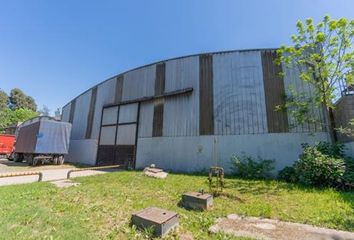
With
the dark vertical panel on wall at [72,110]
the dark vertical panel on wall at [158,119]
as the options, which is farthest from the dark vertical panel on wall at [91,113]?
the dark vertical panel on wall at [158,119]

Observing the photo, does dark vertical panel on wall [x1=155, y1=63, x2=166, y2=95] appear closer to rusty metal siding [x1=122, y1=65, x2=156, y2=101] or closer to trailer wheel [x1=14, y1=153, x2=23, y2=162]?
rusty metal siding [x1=122, y1=65, x2=156, y2=101]

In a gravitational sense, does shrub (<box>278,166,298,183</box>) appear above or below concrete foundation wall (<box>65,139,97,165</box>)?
below

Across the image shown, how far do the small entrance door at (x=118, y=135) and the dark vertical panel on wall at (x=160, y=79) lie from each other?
7.12 ft

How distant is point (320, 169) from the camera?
7.32m

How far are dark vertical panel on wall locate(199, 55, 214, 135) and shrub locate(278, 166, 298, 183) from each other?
419cm

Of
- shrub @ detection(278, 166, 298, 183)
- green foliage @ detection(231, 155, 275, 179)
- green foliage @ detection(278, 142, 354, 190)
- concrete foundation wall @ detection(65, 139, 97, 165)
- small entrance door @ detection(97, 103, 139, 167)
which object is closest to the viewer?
green foliage @ detection(278, 142, 354, 190)

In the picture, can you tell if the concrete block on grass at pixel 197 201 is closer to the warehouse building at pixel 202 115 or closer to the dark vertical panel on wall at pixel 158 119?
the warehouse building at pixel 202 115

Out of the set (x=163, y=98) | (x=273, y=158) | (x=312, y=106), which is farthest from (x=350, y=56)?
(x=163, y=98)

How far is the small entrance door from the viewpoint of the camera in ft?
49.3

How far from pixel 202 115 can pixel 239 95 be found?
2.49 metres

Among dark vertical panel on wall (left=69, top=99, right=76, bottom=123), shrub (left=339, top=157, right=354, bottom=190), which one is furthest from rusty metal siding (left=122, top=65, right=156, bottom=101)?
shrub (left=339, top=157, right=354, bottom=190)

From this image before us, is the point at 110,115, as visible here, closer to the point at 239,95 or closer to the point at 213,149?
the point at 213,149

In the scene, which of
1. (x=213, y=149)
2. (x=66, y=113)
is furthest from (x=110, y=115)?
(x=213, y=149)

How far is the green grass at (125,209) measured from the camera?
3687 mm
